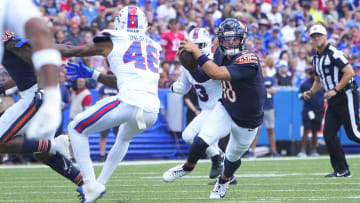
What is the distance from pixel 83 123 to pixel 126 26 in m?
0.95

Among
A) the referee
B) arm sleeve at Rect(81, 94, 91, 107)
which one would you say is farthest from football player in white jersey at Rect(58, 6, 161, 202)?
arm sleeve at Rect(81, 94, 91, 107)

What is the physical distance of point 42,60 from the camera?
3.70m

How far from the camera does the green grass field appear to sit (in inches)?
254

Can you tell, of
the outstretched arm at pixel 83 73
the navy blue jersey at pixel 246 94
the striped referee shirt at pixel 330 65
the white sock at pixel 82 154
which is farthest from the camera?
the striped referee shirt at pixel 330 65

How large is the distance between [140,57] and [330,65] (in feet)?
12.1

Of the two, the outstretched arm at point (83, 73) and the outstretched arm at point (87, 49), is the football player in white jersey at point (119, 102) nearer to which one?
the outstretched arm at point (87, 49)

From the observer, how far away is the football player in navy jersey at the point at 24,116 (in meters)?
6.01

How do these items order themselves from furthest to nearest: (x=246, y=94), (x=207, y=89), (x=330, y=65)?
(x=330, y=65), (x=207, y=89), (x=246, y=94)

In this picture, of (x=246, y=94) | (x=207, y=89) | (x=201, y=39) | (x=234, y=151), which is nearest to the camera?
(x=246, y=94)

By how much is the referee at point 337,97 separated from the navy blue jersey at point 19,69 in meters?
3.98

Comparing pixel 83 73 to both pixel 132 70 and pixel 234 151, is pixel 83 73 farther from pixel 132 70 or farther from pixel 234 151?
pixel 234 151

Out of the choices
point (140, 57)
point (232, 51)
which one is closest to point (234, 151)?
point (232, 51)

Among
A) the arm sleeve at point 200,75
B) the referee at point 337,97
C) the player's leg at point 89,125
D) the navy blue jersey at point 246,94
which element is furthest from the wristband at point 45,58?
the referee at point 337,97

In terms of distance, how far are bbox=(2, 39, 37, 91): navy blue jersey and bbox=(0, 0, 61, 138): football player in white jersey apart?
231cm
